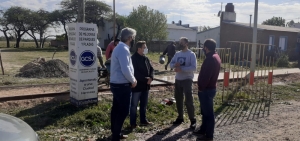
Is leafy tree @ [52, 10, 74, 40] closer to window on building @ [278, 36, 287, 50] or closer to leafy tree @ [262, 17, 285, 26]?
window on building @ [278, 36, 287, 50]

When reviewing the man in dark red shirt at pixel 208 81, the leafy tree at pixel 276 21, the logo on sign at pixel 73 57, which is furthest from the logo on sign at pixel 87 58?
the leafy tree at pixel 276 21

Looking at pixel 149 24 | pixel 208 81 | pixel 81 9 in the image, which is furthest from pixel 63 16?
pixel 208 81

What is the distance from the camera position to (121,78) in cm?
454

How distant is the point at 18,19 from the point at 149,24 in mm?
25714

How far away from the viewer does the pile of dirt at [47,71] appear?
12430 mm

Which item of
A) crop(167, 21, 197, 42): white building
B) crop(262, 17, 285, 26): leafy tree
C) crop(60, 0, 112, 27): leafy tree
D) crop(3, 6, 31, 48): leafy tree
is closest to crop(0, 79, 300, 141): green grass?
crop(167, 21, 197, 42): white building

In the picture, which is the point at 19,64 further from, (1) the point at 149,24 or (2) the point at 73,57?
(1) the point at 149,24

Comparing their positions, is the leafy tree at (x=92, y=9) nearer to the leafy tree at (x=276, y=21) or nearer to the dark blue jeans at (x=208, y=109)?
the leafy tree at (x=276, y=21)

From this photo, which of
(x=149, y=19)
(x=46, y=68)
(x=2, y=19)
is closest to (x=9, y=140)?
(x=46, y=68)

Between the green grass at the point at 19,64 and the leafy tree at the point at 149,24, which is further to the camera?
the leafy tree at the point at 149,24

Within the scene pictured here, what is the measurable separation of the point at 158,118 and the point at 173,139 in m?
1.23

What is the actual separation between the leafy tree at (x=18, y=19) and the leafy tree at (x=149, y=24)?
75.3 feet

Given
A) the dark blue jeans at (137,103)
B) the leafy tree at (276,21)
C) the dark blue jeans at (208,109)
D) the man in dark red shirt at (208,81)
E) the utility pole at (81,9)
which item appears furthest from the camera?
the leafy tree at (276,21)

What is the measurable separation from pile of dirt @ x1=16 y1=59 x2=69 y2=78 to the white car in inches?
359
